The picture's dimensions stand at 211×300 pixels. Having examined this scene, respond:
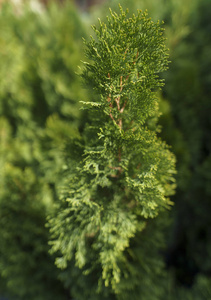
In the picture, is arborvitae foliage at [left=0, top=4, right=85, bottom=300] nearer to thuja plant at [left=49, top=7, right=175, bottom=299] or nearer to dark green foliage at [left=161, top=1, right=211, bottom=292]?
thuja plant at [left=49, top=7, right=175, bottom=299]

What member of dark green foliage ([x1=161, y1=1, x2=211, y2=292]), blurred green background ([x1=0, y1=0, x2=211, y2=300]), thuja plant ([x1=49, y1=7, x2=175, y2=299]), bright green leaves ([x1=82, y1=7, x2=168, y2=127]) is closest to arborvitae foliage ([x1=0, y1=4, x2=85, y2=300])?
Answer: blurred green background ([x1=0, y1=0, x2=211, y2=300])

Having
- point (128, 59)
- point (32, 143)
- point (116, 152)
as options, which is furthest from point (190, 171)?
point (32, 143)

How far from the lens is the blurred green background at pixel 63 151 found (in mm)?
3281

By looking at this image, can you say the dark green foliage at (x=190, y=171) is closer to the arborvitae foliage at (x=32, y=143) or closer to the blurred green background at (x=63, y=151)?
the blurred green background at (x=63, y=151)

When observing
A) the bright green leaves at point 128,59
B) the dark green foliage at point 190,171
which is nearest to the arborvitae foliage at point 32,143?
the bright green leaves at point 128,59

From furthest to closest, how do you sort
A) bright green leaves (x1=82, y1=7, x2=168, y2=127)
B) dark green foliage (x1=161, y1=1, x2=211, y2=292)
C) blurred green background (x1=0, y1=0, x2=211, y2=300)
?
dark green foliage (x1=161, y1=1, x2=211, y2=292) < blurred green background (x1=0, y1=0, x2=211, y2=300) < bright green leaves (x1=82, y1=7, x2=168, y2=127)

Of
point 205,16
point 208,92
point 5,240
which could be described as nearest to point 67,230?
point 5,240

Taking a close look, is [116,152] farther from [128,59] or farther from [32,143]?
[32,143]

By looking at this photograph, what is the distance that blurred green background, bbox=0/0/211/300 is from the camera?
3281 millimetres

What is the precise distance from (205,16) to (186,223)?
351 inches

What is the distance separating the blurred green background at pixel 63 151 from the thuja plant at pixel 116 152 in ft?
1.08

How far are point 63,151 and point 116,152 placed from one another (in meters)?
0.71

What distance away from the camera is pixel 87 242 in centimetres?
212

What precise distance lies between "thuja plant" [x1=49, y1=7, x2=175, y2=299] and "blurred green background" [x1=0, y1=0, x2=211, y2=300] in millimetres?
328
